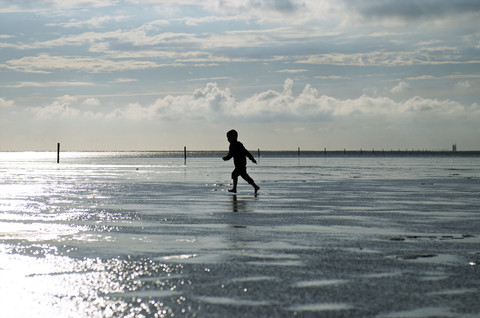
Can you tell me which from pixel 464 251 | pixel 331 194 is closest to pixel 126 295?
pixel 464 251

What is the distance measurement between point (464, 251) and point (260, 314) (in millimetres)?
4380

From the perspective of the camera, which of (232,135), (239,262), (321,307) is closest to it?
(321,307)

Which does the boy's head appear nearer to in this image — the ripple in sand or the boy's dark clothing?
the boy's dark clothing

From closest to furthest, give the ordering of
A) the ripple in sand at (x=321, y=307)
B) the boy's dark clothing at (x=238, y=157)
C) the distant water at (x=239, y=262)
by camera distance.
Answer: the ripple in sand at (x=321, y=307) → the distant water at (x=239, y=262) → the boy's dark clothing at (x=238, y=157)

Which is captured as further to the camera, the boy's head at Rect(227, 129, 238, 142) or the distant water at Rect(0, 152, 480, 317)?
the boy's head at Rect(227, 129, 238, 142)

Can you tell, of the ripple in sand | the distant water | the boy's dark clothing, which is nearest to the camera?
the ripple in sand

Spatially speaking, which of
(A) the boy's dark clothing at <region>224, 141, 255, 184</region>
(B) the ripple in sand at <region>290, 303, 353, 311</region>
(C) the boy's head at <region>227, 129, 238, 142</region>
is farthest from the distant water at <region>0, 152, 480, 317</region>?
(C) the boy's head at <region>227, 129, 238, 142</region>

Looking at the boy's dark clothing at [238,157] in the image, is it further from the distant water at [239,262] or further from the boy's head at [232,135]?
the distant water at [239,262]

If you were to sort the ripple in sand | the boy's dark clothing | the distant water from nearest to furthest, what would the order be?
the ripple in sand, the distant water, the boy's dark clothing

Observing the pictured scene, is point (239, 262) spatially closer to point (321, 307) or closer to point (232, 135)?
point (321, 307)

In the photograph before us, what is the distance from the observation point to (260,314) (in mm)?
5242

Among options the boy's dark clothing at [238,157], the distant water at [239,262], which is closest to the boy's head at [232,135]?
the boy's dark clothing at [238,157]

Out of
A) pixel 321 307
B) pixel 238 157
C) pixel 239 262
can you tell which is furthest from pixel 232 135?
pixel 321 307

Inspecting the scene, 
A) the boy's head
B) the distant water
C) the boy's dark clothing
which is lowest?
the distant water
